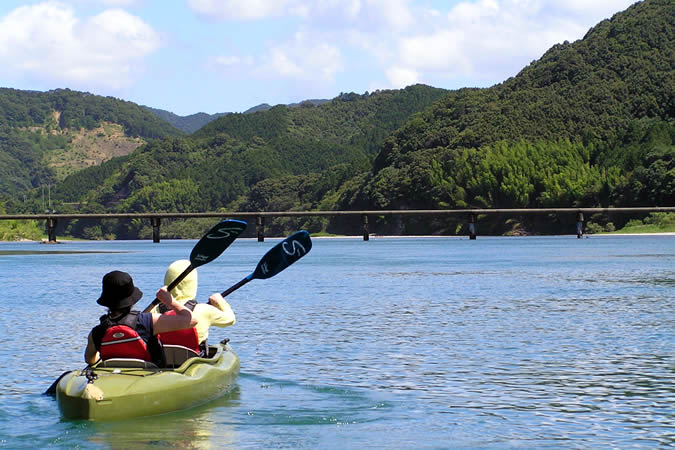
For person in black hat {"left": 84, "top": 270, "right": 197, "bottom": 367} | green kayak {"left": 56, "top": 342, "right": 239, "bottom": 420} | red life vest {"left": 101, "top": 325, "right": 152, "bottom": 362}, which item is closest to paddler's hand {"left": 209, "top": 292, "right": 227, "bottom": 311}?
green kayak {"left": 56, "top": 342, "right": 239, "bottom": 420}

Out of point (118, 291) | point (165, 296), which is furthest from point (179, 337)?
point (118, 291)

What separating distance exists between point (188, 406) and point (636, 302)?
20.2m

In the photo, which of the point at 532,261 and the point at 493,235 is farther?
the point at 493,235

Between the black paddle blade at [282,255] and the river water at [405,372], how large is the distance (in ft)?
5.85

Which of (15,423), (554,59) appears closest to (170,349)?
(15,423)

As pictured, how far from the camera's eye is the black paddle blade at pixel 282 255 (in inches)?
637

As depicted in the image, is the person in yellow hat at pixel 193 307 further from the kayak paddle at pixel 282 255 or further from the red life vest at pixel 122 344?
the kayak paddle at pixel 282 255

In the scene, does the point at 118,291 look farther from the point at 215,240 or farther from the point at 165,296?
the point at 215,240

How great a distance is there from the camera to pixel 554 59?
184 meters

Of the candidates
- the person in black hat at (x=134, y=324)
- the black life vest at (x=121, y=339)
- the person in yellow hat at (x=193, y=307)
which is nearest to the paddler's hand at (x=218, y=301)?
the person in yellow hat at (x=193, y=307)

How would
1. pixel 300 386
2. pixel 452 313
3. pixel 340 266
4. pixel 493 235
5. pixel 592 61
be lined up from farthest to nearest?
pixel 592 61
pixel 493 235
pixel 340 266
pixel 452 313
pixel 300 386

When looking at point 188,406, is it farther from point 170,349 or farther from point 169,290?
point 169,290

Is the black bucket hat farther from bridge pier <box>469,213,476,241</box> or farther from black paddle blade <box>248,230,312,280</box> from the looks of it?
bridge pier <box>469,213,476,241</box>

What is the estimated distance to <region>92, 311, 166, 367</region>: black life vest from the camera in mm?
11391
